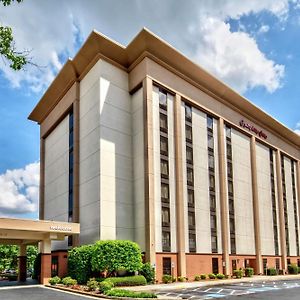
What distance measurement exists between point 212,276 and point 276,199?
2588 cm

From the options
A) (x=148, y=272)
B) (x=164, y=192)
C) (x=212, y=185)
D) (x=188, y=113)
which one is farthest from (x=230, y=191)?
(x=148, y=272)

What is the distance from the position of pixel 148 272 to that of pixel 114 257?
4814 millimetres

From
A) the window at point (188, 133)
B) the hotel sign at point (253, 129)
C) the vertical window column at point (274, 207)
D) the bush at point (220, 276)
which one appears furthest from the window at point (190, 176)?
the vertical window column at point (274, 207)

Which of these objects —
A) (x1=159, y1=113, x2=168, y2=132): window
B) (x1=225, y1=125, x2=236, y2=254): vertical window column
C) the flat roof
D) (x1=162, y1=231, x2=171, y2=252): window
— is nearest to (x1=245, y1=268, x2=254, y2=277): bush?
(x1=225, y1=125, x2=236, y2=254): vertical window column

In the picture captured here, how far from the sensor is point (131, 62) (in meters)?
50.6

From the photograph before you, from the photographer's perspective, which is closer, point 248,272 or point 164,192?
point 164,192

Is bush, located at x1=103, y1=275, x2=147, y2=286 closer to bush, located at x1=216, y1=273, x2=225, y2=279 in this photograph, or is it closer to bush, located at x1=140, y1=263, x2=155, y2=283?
bush, located at x1=140, y1=263, x2=155, y2=283

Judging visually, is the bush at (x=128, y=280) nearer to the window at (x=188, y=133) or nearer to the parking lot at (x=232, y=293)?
the parking lot at (x=232, y=293)

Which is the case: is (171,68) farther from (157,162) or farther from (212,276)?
(212,276)

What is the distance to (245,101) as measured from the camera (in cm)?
6238

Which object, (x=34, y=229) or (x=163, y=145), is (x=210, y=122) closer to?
(x=163, y=145)

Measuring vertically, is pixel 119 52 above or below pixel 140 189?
above

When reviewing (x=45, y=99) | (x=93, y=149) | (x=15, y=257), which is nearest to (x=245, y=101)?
(x=93, y=149)

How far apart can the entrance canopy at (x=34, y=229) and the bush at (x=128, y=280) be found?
900 cm
